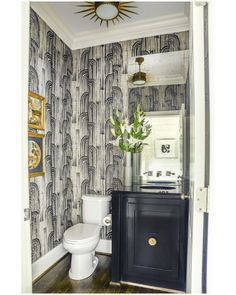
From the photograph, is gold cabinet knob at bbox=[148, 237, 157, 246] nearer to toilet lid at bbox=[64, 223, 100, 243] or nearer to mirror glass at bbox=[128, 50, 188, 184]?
toilet lid at bbox=[64, 223, 100, 243]

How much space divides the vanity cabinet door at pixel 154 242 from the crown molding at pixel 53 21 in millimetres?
2084

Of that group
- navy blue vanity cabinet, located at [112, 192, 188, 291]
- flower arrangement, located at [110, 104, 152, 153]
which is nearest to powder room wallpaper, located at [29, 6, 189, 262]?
flower arrangement, located at [110, 104, 152, 153]

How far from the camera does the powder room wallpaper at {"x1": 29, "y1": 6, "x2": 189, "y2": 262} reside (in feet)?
7.59

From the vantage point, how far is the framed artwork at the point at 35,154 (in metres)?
2.01

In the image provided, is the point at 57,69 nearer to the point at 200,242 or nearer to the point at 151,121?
the point at 151,121

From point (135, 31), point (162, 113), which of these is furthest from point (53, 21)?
point (162, 113)

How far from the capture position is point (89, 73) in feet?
9.01

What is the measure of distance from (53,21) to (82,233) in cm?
234

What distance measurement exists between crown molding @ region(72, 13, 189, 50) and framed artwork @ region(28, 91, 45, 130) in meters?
1.09

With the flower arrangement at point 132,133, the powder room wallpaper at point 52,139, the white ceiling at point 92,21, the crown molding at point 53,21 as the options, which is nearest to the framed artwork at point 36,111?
the powder room wallpaper at point 52,139
